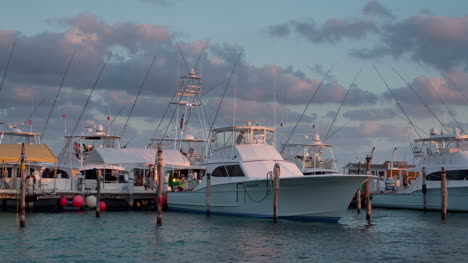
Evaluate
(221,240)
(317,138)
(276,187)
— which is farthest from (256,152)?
(317,138)

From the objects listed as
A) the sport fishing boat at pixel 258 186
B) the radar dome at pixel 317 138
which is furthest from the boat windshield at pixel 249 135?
the radar dome at pixel 317 138

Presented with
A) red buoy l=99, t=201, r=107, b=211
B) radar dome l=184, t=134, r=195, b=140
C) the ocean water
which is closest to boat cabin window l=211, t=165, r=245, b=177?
the ocean water

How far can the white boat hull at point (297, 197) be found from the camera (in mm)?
32531

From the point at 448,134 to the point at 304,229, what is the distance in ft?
69.2

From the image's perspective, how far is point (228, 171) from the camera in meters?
36.8

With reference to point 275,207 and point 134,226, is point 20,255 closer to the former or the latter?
point 134,226

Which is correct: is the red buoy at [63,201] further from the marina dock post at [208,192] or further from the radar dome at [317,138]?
the radar dome at [317,138]

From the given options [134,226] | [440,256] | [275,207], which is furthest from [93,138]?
[440,256]

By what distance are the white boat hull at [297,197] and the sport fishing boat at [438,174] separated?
13791 mm

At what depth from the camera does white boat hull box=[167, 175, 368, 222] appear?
3253 centimetres

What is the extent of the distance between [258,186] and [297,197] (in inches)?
96.5

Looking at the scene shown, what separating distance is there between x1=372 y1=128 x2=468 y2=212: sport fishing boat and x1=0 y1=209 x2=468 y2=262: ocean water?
20.6 ft

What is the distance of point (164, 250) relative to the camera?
2477cm

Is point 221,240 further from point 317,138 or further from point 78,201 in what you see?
point 317,138
